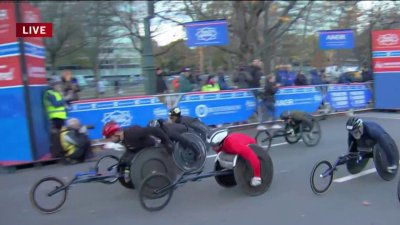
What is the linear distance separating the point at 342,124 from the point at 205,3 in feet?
35.4

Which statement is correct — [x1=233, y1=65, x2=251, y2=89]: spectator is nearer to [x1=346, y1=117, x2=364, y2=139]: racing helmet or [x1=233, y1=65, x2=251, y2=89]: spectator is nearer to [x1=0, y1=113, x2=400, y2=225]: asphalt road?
[x1=0, y1=113, x2=400, y2=225]: asphalt road

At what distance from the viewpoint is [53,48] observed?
3162 centimetres

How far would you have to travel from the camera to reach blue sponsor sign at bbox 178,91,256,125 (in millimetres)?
12773

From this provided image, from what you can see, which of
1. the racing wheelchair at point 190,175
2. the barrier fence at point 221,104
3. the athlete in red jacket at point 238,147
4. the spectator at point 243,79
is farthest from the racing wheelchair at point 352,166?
the spectator at point 243,79

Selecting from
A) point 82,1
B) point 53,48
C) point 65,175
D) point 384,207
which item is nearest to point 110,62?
point 53,48

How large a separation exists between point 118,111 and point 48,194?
5374 millimetres

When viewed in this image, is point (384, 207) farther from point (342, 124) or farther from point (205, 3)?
point (205, 3)

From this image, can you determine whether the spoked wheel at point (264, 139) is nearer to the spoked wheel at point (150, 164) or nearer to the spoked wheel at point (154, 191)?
the spoked wheel at point (150, 164)

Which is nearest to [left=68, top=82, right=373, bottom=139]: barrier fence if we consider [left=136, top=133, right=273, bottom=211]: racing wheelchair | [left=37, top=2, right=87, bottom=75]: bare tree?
[left=136, top=133, right=273, bottom=211]: racing wheelchair

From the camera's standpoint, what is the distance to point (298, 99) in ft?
49.1

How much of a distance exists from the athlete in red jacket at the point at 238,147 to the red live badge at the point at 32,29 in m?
4.82

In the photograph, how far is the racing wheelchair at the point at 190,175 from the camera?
589cm

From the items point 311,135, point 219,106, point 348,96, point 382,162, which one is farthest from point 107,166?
point 348,96

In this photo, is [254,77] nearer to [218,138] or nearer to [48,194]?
[218,138]
